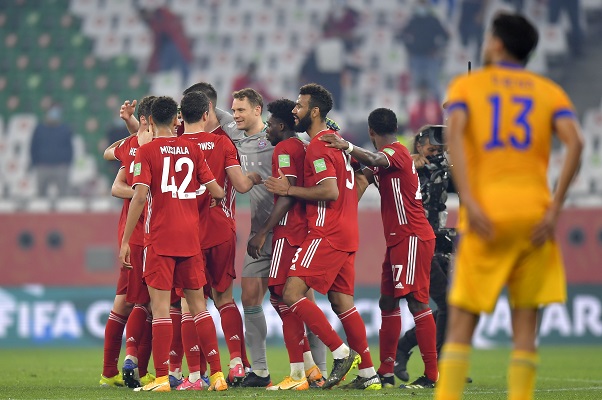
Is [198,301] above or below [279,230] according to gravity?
below

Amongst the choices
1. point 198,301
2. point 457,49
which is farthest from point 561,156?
point 198,301

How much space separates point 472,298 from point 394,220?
12.2 ft

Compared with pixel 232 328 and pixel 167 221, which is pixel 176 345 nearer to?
pixel 232 328

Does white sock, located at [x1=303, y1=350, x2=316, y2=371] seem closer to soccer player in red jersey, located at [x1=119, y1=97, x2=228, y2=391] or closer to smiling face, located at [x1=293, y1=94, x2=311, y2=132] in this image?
soccer player in red jersey, located at [x1=119, y1=97, x2=228, y2=391]

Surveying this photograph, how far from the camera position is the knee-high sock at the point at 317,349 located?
8430 millimetres

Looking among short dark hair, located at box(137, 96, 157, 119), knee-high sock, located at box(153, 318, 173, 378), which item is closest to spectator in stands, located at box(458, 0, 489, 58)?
short dark hair, located at box(137, 96, 157, 119)

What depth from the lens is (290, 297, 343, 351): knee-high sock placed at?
7.48 m

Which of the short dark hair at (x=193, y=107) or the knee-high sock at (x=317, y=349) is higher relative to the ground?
the short dark hair at (x=193, y=107)

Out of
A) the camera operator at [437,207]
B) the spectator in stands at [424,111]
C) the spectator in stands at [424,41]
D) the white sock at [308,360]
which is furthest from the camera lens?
the spectator in stands at [424,41]

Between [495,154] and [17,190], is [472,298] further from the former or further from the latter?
[17,190]

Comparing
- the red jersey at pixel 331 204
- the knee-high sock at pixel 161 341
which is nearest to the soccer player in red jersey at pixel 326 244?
the red jersey at pixel 331 204

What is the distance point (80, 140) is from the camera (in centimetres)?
2014

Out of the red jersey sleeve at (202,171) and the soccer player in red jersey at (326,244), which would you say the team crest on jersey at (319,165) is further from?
the red jersey sleeve at (202,171)

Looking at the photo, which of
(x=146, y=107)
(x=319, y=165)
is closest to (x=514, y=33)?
(x=319, y=165)
